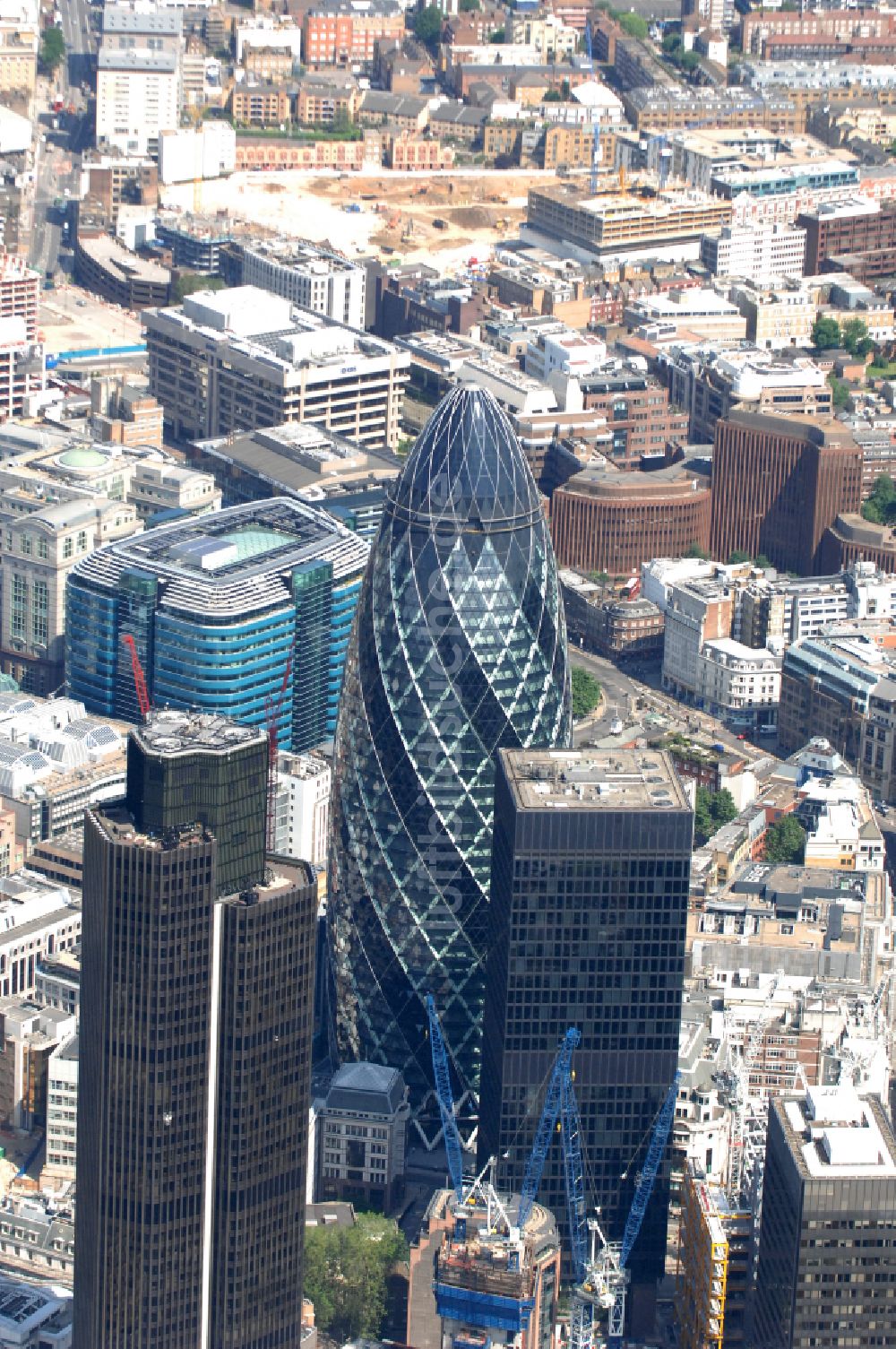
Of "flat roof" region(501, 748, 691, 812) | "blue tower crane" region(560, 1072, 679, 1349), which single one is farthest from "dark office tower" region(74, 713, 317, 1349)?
"flat roof" region(501, 748, 691, 812)

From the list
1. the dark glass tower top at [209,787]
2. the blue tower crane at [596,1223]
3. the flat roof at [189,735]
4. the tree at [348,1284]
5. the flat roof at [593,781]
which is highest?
the flat roof at [189,735]

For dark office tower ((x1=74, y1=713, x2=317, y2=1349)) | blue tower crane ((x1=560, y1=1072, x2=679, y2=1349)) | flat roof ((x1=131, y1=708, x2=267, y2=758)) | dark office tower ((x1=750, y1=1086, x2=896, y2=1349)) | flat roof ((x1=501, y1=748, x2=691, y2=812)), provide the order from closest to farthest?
1. dark office tower ((x1=74, y1=713, x2=317, y2=1349))
2. flat roof ((x1=131, y1=708, x2=267, y2=758))
3. dark office tower ((x1=750, y1=1086, x2=896, y2=1349))
4. blue tower crane ((x1=560, y1=1072, x2=679, y2=1349))
5. flat roof ((x1=501, y1=748, x2=691, y2=812))

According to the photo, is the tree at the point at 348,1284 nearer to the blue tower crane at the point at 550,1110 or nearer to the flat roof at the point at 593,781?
the blue tower crane at the point at 550,1110

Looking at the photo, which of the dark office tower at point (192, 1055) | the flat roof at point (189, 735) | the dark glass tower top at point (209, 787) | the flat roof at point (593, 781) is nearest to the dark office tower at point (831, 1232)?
the flat roof at point (593, 781)

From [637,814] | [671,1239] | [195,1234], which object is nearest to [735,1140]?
[671,1239]

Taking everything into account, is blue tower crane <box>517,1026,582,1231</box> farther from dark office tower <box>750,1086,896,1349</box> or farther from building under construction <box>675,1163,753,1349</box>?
dark office tower <box>750,1086,896,1349</box>

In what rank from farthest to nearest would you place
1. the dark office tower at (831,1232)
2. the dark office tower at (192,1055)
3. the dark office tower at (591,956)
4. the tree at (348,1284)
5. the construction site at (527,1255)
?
the tree at (348,1284) → the dark office tower at (591,956) → the dark office tower at (831,1232) → the construction site at (527,1255) → the dark office tower at (192,1055)
